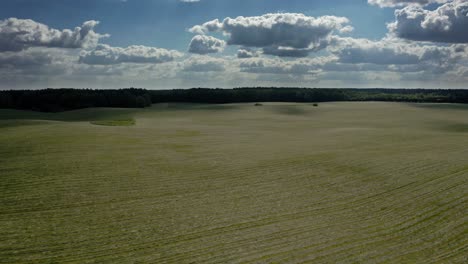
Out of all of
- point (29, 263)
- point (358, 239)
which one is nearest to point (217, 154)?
point (358, 239)

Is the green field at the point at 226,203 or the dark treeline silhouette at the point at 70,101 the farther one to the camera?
the dark treeline silhouette at the point at 70,101

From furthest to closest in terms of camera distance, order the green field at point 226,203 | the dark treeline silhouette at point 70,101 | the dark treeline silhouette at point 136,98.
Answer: the dark treeline silhouette at point 136,98, the dark treeline silhouette at point 70,101, the green field at point 226,203

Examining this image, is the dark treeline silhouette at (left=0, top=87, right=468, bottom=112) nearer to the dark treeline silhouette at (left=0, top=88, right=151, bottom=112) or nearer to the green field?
the dark treeline silhouette at (left=0, top=88, right=151, bottom=112)

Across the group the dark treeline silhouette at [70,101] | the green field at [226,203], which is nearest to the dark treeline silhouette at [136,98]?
the dark treeline silhouette at [70,101]

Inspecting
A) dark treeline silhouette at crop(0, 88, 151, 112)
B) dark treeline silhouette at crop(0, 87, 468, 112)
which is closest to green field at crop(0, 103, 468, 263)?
dark treeline silhouette at crop(0, 88, 151, 112)

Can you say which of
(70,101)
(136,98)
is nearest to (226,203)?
(136,98)

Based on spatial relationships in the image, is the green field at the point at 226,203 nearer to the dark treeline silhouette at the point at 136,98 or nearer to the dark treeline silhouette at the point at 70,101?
the dark treeline silhouette at the point at 70,101

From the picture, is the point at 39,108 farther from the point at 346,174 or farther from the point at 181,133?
the point at 346,174

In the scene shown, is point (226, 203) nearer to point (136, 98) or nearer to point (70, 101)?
point (136, 98)
